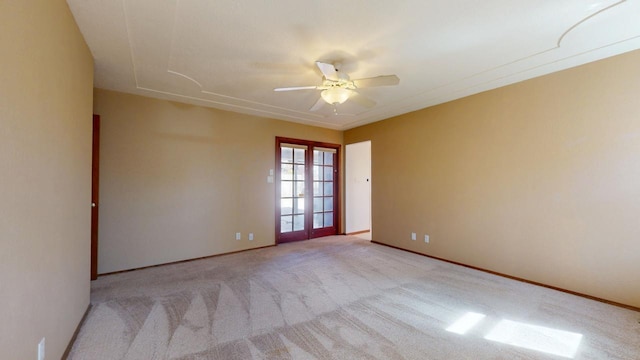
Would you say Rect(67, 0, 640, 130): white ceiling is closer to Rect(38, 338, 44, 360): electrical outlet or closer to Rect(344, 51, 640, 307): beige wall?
Rect(344, 51, 640, 307): beige wall

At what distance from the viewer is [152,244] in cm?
378

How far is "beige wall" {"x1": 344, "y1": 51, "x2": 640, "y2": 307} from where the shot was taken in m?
2.58

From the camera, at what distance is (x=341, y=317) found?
2.37 m

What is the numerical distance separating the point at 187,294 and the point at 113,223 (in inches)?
65.6

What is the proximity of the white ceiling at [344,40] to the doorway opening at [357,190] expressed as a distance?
286cm

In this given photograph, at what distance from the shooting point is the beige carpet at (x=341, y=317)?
191 centimetres

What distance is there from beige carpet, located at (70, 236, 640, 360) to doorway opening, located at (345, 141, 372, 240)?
2.64 meters

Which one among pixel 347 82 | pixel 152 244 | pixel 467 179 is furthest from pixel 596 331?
pixel 152 244

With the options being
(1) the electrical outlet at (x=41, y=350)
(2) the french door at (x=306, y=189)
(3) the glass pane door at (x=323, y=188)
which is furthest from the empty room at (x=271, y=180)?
(3) the glass pane door at (x=323, y=188)

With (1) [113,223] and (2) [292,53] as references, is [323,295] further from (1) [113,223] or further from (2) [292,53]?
(1) [113,223]

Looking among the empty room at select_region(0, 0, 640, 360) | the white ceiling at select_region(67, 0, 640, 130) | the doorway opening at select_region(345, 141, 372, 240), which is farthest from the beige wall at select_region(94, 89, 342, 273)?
the doorway opening at select_region(345, 141, 372, 240)

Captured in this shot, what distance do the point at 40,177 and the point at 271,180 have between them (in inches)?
140

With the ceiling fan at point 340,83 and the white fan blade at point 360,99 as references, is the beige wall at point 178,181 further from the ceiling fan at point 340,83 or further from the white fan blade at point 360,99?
the white fan blade at point 360,99

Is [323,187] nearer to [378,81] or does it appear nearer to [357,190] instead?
[357,190]
